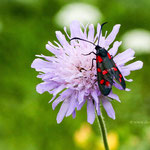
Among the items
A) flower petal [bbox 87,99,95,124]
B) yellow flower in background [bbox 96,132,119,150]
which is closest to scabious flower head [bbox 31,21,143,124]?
flower petal [bbox 87,99,95,124]

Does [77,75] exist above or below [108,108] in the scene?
above

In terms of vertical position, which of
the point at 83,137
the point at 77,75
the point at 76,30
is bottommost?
the point at 83,137

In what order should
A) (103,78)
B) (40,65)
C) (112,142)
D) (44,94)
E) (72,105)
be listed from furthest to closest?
1. (44,94)
2. (112,142)
3. (40,65)
4. (72,105)
5. (103,78)

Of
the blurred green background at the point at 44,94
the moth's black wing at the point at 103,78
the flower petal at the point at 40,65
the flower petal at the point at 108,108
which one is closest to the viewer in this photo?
the moth's black wing at the point at 103,78

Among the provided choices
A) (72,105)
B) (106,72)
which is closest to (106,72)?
(106,72)

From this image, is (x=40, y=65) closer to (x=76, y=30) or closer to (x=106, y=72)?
(x=76, y=30)

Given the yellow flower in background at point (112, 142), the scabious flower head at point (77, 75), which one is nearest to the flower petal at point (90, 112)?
the scabious flower head at point (77, 75)

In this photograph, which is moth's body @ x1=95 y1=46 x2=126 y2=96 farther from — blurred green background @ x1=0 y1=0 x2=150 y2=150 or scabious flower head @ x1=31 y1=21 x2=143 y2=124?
blurred green background @ x1=0 y1=0 x2=150 y2=150

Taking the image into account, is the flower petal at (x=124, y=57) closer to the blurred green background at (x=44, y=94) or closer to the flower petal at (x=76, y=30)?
the flower petal at (x=76, y=30)

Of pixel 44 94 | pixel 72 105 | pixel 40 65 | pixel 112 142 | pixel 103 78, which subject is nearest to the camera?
pixel 103 78
